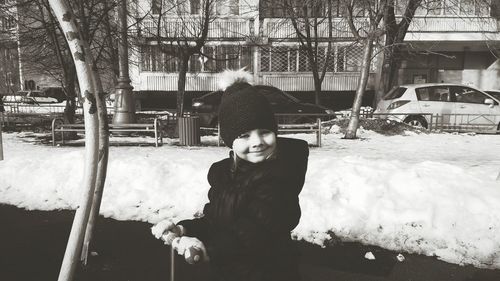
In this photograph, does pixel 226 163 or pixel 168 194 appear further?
pixel 168 194

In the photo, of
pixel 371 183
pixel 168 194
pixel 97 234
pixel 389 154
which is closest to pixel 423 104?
pixel 389 154

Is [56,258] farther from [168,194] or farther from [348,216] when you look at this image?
[348,216]

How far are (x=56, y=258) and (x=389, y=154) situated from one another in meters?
7.50

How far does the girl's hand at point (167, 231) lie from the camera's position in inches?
65.7

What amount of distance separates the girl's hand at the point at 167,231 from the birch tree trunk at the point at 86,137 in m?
0.96

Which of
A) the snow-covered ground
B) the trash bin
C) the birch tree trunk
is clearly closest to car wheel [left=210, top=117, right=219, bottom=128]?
the trash bin

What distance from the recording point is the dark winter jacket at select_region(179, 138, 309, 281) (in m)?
1.55

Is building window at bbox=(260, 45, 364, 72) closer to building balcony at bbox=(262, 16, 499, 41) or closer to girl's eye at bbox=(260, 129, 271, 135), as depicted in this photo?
building balcony at bbox=(262, 16, 499, 41)

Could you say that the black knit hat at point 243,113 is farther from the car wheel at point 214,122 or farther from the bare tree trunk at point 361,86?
the car wheel at point 214,122

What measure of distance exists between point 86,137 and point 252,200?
1390 millimetres

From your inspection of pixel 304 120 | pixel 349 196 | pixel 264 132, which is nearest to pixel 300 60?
pixel 304 120

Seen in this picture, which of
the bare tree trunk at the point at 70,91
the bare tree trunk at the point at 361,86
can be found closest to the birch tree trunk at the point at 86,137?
the bare tree trunk at the point at 361,86

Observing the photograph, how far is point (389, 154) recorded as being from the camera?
30.7 ft

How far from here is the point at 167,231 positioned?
1.72 m
